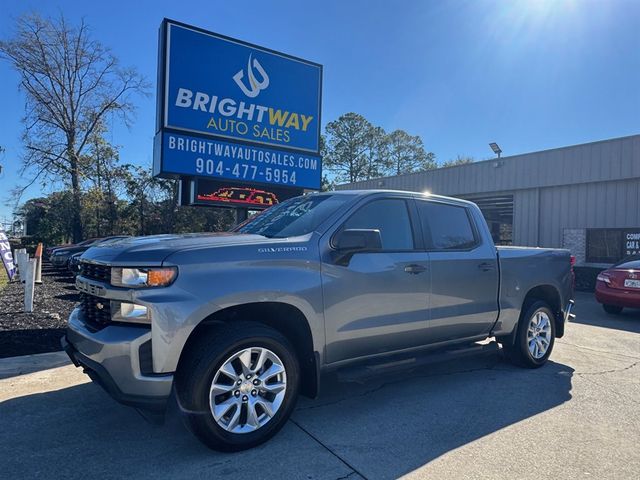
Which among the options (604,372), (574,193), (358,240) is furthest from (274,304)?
(574,193)

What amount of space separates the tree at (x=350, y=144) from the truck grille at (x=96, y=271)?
174 feet

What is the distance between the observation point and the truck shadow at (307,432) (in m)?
3.05

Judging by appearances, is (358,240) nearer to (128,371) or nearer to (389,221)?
(389,221)

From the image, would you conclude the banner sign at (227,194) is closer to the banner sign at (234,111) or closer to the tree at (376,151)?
the banner sign at (234,111)

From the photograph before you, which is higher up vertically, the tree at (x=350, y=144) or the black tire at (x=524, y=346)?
the tree at (x=350, y=144)

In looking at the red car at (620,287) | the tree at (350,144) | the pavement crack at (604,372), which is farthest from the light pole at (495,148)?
the tree at (350,144)

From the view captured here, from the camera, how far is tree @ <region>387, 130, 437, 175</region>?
2301 inches

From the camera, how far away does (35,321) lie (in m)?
7.23

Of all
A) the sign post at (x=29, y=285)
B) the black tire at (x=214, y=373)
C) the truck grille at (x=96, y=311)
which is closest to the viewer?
the black tire at (x=214, y=373)

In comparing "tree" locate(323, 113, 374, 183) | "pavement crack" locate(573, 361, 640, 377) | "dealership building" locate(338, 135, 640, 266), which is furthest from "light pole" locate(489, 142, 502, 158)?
"tree" locate(323, 113, 374, 183)

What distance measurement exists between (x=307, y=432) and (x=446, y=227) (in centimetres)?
249

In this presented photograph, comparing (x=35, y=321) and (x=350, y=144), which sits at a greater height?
(x=350, y=144)

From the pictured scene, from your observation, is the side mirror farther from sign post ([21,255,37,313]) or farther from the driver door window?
sign post ([21,255,37,313])

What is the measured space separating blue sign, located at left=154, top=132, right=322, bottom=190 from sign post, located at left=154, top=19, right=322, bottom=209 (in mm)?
19
